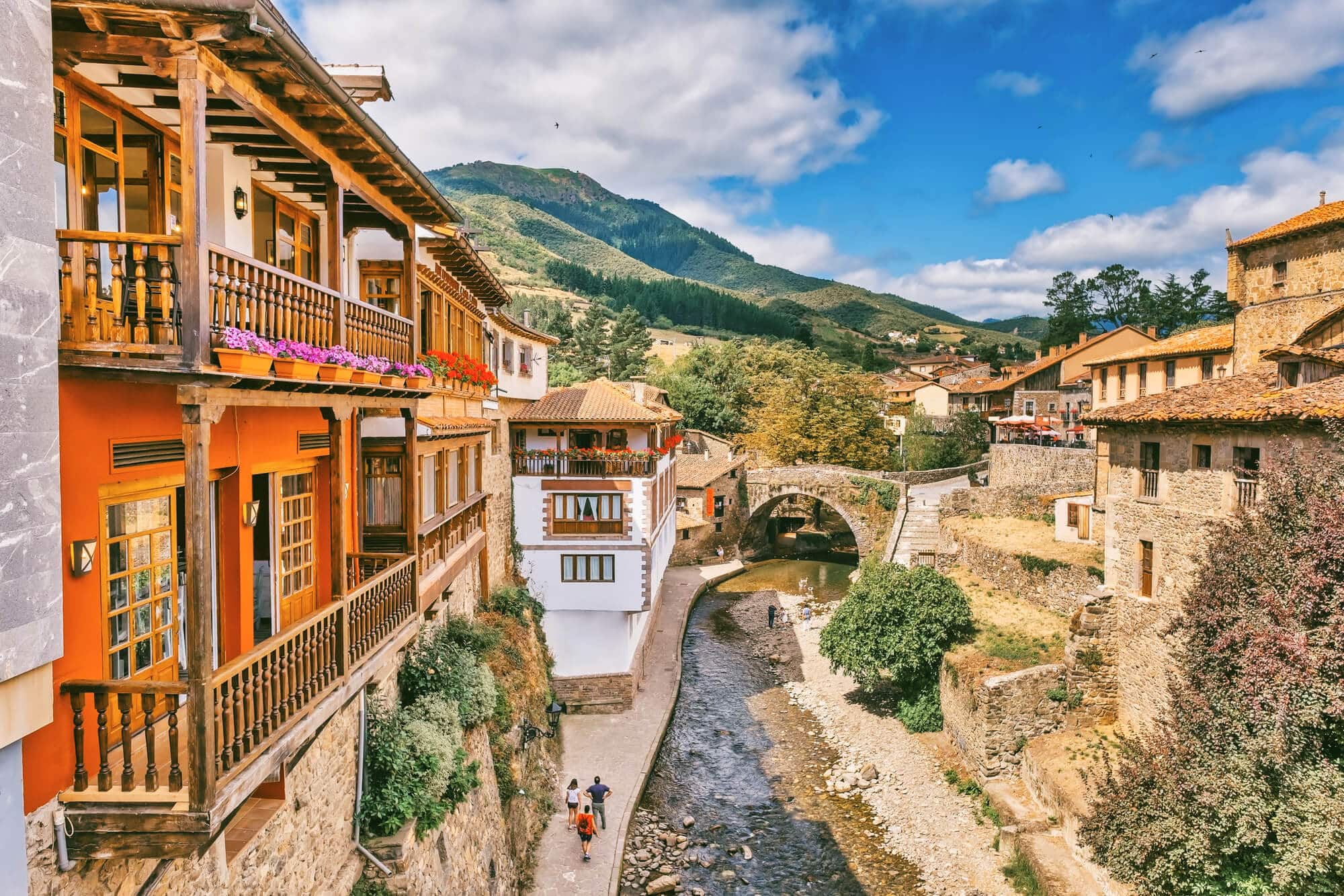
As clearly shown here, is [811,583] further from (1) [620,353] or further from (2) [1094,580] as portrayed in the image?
(1) [620,353]

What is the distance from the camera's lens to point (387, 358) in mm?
8664

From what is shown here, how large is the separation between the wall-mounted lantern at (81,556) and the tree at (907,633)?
22.4m

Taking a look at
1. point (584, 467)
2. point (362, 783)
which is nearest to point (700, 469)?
point (584, 467)

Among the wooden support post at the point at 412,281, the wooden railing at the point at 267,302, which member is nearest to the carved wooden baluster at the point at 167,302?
the wooden railing at the point at 267,302

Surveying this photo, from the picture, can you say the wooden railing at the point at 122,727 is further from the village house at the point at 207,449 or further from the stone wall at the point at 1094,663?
the stone wall at the point at 1094,663

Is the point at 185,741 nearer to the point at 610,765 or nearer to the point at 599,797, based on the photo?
the point at 599,797

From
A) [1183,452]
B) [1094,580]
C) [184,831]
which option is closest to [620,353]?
[1094,580]

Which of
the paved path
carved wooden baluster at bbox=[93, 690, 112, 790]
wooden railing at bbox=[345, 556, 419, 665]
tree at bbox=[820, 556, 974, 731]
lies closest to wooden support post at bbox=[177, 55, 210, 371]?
carved wooden baluster at bbox=[93, 690, 112, 790]

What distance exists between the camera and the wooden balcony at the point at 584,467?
22.7 metres

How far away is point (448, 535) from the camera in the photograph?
1394 centimetres

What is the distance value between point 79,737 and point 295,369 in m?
2.96

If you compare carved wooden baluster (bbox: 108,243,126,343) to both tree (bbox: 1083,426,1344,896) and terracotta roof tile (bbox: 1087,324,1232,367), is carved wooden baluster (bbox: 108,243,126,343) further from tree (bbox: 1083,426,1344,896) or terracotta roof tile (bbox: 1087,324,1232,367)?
terracotta roof tile (bbox: 1087,324,1232,367)

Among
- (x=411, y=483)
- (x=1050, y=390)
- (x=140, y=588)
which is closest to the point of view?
(x=140, y=588)

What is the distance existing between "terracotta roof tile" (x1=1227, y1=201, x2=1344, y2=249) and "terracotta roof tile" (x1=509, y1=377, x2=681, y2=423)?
19.0 meters
